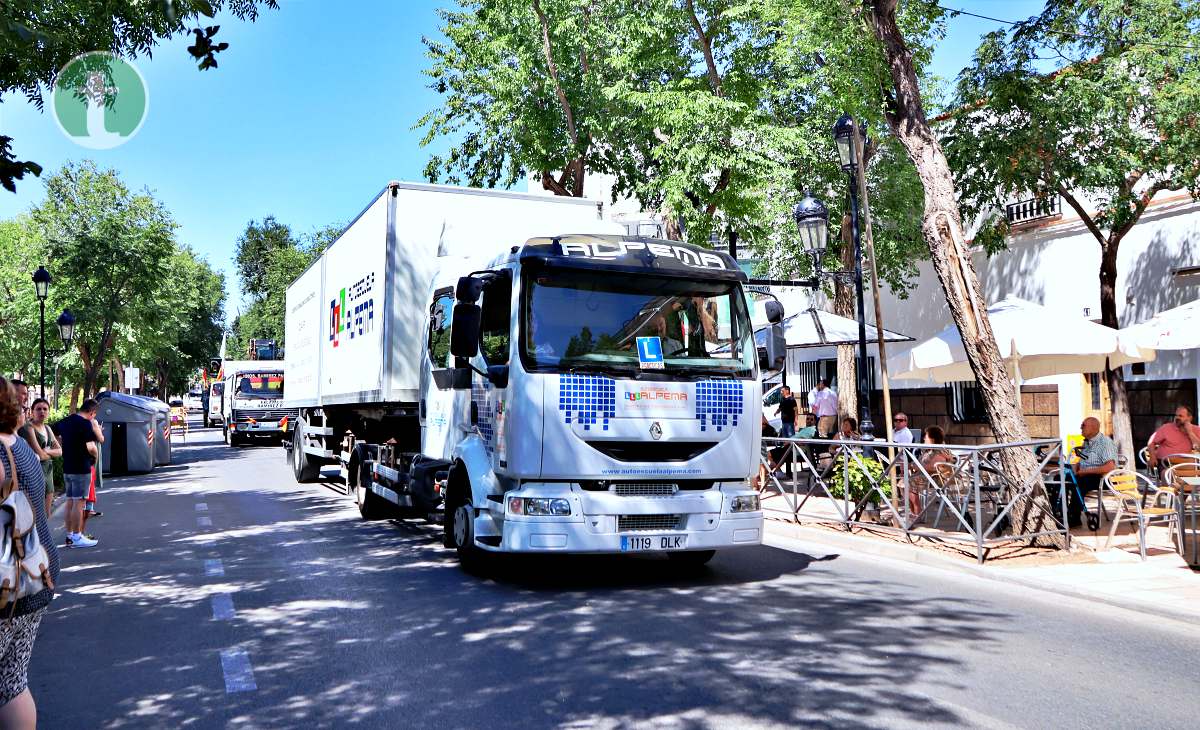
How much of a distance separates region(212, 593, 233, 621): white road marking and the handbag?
138 inches

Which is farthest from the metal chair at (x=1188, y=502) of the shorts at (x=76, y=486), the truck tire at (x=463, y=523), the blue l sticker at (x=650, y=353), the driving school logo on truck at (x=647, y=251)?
the shorts at (x=76, y=486)

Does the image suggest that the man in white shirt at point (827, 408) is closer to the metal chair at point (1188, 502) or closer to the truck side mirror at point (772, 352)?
the metal chair at point (1188, 502)

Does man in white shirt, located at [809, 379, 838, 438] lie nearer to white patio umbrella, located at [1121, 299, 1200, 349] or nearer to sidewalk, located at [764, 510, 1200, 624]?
white patio umbrella, located at [1121, 299, 1200, 349]

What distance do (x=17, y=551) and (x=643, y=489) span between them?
16.2ft

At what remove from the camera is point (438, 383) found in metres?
9.56

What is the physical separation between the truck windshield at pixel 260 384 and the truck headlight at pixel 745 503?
28178 millimetres

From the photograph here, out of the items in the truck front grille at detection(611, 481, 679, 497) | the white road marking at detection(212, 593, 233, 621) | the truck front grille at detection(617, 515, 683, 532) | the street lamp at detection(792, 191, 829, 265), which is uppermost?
the street lamp at detection(792, 191, 829, 265)

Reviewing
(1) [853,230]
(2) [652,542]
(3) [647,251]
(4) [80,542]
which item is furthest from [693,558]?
(4) [80,542]

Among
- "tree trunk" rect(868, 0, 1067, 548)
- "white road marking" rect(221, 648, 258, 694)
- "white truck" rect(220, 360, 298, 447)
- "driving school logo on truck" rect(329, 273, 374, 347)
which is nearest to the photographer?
"white road marking" rect(221, 648, 258, 694)

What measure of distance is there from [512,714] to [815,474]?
7752mm

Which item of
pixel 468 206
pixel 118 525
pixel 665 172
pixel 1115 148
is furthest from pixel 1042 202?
pixel 118 525

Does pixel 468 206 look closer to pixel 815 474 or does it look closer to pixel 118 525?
pixel 815 474

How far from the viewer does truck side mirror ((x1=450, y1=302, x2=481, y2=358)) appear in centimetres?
798

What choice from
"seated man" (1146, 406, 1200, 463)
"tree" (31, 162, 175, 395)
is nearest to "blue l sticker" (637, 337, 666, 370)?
"seated man" (1146, 406, 1200, 463)
